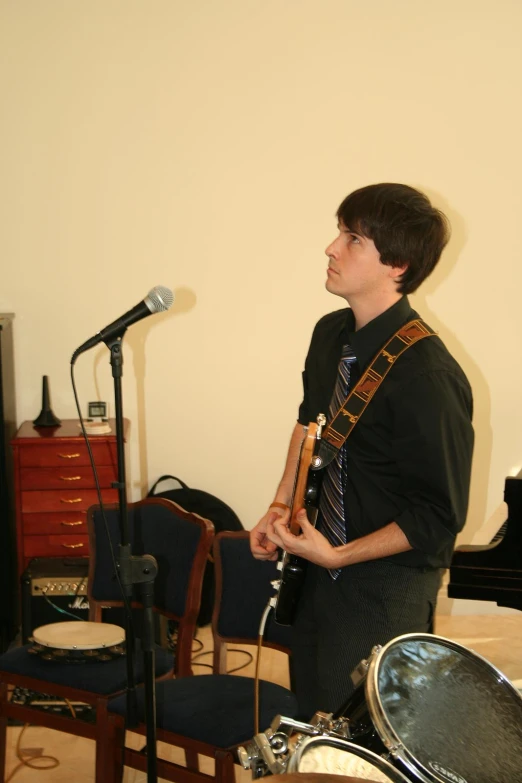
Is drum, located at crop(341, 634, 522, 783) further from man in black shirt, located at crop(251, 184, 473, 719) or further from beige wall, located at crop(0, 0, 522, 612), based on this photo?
beige wall, located at crop(0, 0, 522, 612)

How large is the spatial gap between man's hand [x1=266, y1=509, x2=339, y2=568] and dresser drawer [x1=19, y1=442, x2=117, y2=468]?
1.99m

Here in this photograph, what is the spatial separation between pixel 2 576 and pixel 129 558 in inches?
81.9

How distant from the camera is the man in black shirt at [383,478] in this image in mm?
1998

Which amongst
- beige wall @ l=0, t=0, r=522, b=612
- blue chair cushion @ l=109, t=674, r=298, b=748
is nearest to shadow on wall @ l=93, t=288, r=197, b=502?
beige wall @ l=0, t=0, r=522, b=612

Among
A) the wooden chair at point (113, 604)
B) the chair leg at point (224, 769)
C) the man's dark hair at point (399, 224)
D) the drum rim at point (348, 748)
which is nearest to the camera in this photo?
the drum rim at point (348, 748)

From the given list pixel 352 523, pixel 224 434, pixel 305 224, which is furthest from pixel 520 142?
pixel 352 523

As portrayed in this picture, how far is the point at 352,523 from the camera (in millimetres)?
2107

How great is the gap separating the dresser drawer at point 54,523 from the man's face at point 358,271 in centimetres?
219

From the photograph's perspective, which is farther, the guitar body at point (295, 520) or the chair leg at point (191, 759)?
the chair leg at point (191, 759)

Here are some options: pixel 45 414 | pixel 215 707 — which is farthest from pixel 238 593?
pixel 45 414

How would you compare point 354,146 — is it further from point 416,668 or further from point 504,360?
point 416,668

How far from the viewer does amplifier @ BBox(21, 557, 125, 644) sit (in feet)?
12.3

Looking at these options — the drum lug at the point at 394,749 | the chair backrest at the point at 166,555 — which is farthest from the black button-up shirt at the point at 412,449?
the chair backrest at the point at 166,555

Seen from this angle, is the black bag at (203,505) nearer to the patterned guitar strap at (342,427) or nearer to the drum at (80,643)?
the drum at (80,643)
